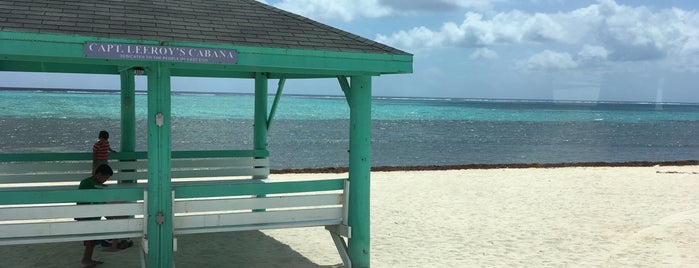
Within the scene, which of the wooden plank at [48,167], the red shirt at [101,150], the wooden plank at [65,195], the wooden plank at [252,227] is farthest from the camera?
the wooden plank at [48,167]

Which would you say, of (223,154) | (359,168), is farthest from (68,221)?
(223,154)

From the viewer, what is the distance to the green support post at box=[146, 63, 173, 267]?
259 inches

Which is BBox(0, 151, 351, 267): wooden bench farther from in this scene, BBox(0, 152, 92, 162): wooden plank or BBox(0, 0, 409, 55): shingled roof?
BBox(0, 0, 409, 55): shingled roof

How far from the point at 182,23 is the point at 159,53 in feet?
2.52

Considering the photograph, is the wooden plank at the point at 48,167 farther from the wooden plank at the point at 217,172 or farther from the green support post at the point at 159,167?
the green support post at the point at 159,167

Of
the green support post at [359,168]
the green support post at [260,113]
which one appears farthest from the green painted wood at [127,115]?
the green support post at [359,168]

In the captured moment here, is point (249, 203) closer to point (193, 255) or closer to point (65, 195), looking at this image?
point (65, 195)

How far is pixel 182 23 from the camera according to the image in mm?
6754

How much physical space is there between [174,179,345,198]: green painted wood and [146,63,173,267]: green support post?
0.57 ft

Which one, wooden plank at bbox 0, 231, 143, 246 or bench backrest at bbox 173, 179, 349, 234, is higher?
bench backrest at bbox 173, 179, 349, 234

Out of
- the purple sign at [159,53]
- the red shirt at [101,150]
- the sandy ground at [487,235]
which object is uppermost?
the purple sign at [159,53]

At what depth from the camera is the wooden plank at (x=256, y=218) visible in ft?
22.8

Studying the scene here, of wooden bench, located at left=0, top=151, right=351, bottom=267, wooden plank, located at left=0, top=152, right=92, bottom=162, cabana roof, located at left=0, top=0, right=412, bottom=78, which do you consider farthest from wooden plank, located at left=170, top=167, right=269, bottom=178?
cabana roof, located at left=0, top=0, right=412, bottom=78

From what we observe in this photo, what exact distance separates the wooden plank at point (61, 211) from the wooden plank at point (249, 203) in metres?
0.47
